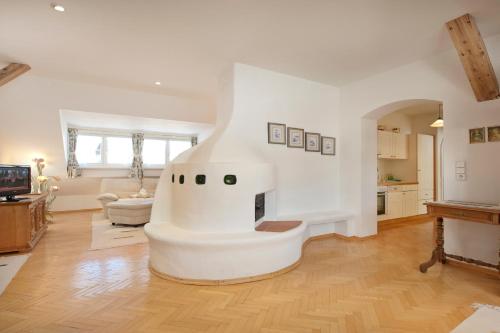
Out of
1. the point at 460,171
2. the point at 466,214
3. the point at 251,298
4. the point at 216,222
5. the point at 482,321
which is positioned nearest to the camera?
the point at 482,321

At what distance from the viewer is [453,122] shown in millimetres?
3557

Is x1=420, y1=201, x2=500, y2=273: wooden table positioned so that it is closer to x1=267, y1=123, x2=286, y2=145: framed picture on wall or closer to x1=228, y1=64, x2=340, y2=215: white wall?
x1=228, y1=64, x2=340, y2=215: white wall

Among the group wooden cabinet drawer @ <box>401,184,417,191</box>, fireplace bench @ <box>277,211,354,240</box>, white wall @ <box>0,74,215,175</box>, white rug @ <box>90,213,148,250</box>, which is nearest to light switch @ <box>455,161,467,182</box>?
fireplace bench @ <box>277,211,354,240</box>

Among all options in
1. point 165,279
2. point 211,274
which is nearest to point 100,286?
point 165,279

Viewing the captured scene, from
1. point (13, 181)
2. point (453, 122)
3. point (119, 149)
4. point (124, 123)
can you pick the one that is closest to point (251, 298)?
point (453, 122)

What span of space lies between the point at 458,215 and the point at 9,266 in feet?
17.7

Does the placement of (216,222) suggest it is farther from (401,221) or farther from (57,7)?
(401,221)

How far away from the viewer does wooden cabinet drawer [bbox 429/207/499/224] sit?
2.74m

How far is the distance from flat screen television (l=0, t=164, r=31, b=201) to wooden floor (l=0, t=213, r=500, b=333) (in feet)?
3.50

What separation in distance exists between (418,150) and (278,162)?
4482 mm

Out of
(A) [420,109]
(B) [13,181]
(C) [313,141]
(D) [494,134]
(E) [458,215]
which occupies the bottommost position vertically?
(E) [458,215]

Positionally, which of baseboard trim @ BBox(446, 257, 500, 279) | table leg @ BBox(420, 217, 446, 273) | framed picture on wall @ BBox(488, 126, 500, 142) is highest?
framed picture on wall @ BBox(488, 126, 500, 142)

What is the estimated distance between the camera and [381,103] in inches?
176

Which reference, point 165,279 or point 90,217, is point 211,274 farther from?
point 90,217
